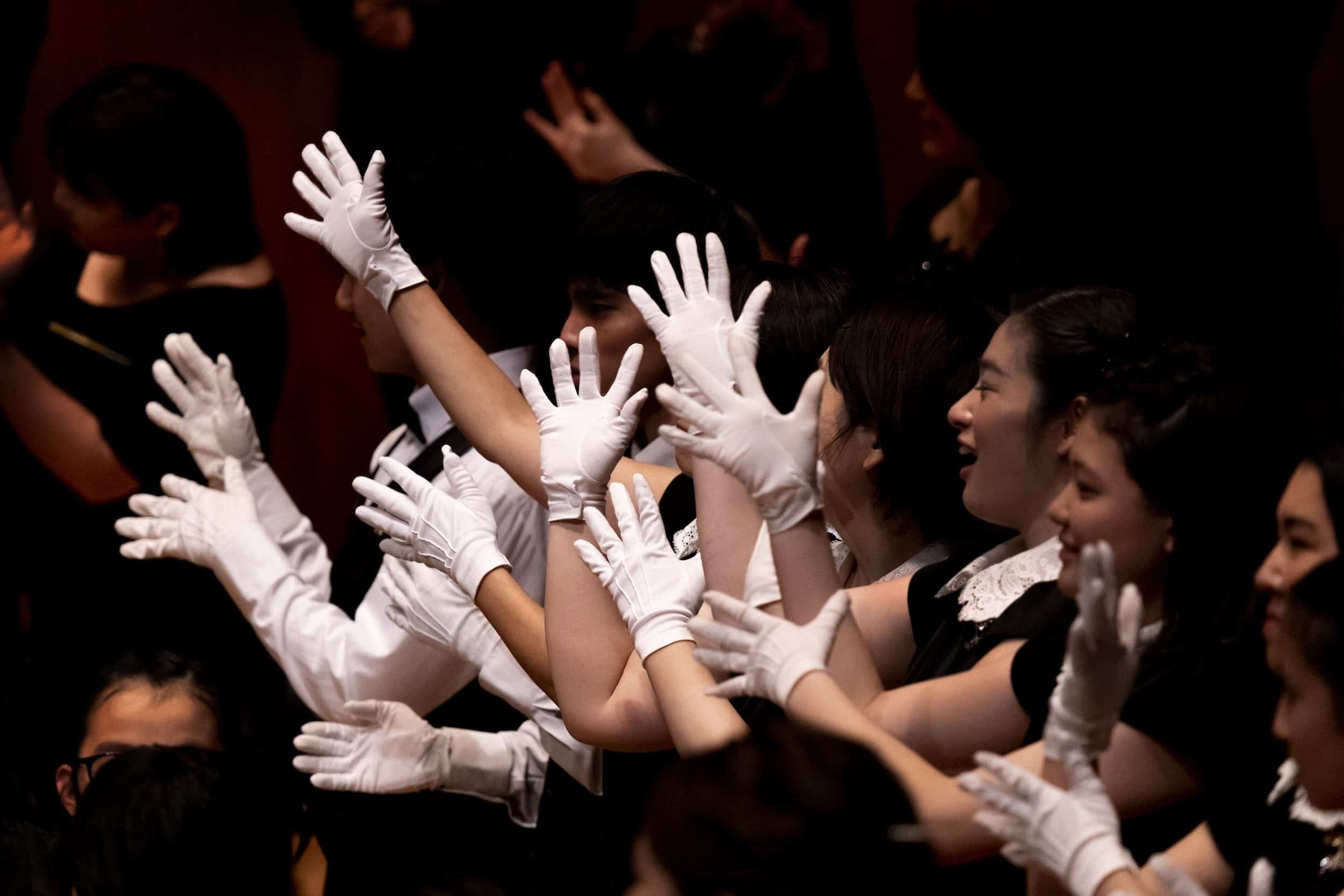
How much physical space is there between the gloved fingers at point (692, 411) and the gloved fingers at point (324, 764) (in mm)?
860

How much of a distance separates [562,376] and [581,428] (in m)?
0.07

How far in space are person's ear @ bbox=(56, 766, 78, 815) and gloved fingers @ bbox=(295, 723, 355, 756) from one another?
284 mm

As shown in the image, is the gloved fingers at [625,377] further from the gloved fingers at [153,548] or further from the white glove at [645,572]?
the gloved fingers at [153,548]

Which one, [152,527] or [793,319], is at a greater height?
[793,319]

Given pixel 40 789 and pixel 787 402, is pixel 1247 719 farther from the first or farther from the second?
pixel 40 789

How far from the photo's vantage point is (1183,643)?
1417 mm

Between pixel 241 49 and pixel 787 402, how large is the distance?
250 cm

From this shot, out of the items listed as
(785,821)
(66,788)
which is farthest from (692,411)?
(66,788)

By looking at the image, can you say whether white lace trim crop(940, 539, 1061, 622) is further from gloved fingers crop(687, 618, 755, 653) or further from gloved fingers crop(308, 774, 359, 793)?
Answer: gloved fingers crop(308, 774, 359, 793)

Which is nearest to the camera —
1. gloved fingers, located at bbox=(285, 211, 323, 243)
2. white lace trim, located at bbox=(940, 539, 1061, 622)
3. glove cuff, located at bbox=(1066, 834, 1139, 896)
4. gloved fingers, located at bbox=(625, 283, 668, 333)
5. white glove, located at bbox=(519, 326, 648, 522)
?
glove cuff, located at bbox=(1066, 834, 1139, 896)

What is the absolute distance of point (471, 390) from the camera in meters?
2.06

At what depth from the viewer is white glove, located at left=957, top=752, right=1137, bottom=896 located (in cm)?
123

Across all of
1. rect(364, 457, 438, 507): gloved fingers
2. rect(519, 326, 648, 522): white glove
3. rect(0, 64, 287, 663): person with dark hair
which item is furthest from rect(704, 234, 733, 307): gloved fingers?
rect(0, 64, 287, 663): person with dark hair

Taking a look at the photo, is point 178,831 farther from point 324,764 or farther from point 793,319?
point 793,319
